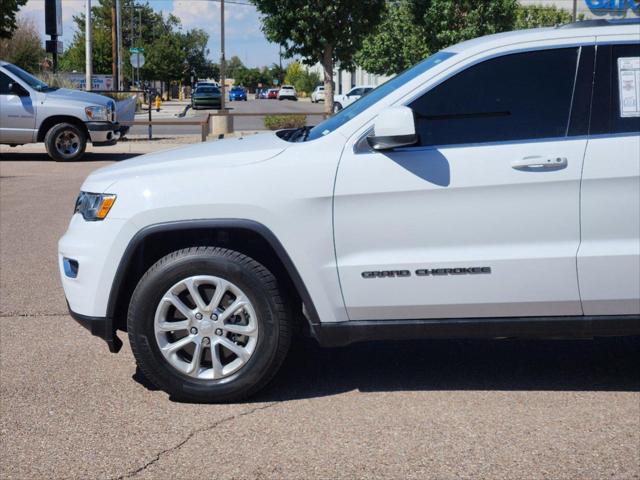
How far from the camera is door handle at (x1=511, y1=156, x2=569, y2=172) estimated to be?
480cm

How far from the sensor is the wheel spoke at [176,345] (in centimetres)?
497

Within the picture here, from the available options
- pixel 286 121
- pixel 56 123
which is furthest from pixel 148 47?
pixel 56 123

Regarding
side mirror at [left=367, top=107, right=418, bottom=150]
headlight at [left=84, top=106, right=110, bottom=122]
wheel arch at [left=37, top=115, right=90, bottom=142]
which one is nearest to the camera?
side mirror at [left=367, top=107, right=418, bottom=150]

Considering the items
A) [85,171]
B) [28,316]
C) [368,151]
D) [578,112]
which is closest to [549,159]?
[578,112]

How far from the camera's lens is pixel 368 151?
4898 mm

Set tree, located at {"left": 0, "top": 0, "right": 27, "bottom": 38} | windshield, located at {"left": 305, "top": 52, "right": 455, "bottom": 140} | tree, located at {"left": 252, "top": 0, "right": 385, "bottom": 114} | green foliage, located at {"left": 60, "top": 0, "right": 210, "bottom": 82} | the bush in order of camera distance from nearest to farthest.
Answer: windshield, located at {"left": 305, "top": 52, "right": 455, "bottom": 140}, the bush, tree, located at {"left": 252, "top": 0, "right": 385, "bottom": 114}, tree, located at {"left": 0, "top": 0, "right": 27, "bottom": 38}, green foliage, located at {"left": 60, "top": 0, "right": 210, "bottom": 82}

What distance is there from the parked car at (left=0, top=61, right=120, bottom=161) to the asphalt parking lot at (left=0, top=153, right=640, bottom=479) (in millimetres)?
12180

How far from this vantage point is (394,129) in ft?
15.4

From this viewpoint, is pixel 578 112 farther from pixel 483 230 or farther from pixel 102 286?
pixel 102 286

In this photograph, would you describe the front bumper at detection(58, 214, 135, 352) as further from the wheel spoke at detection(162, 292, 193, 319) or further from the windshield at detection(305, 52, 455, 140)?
the windshield at detection(305, 52, 455, 140)

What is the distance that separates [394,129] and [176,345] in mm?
1558

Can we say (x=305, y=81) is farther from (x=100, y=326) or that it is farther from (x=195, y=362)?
(x=195, y=362)

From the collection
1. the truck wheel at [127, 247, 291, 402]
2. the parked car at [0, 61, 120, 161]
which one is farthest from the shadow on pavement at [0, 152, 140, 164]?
the truck wheel at [127, 247, 291, 402]

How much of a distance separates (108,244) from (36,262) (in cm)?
426
